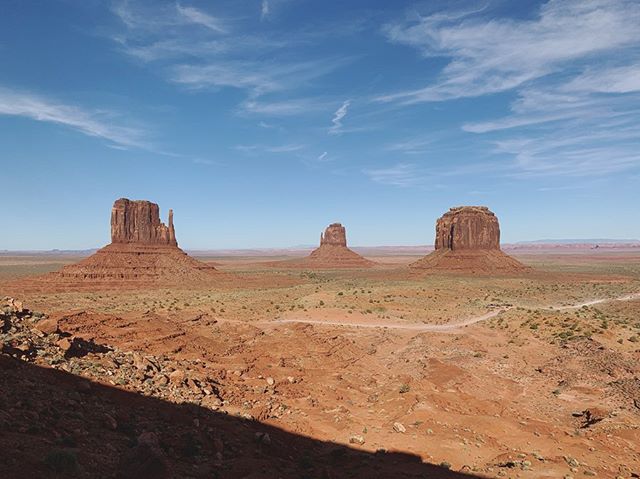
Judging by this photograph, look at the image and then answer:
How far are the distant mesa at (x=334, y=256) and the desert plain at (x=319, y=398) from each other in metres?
119

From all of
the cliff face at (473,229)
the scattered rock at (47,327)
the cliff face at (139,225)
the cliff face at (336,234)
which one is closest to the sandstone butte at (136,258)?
the cliff face at (139,225)

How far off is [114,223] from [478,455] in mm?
91290

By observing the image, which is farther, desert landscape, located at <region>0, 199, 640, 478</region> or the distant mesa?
the distant mesa

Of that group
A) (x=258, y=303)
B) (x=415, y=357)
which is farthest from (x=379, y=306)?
(x=415, y=357)

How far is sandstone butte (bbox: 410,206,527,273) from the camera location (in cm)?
10212

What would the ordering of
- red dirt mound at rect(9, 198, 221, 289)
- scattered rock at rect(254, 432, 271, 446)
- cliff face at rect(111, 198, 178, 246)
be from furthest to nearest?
cliff face at rect(111, 198, 178, 246)
red dirt mound at rect(9, 198, 221, 289)
scattered rock at rect(254, 432, 271, 446)

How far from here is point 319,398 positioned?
17984 mm

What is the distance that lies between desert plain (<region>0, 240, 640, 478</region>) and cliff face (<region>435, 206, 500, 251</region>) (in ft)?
257

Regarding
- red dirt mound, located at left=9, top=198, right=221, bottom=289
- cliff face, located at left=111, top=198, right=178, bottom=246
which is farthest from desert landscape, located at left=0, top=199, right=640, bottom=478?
cliff face, located at left=111, top=198, right=178, bottom=246

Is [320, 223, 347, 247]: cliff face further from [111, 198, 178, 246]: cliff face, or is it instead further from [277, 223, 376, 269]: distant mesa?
[111, 198, 178, 246]: cliff face

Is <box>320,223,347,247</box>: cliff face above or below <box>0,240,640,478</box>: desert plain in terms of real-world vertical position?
above

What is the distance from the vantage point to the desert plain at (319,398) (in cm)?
1057

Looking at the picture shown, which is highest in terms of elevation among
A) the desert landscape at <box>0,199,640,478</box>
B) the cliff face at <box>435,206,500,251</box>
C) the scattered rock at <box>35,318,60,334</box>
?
the cliff face at <box>435,206,500,251</box>

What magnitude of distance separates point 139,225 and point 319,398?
83755 mm
